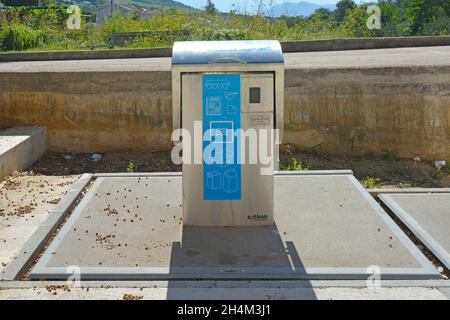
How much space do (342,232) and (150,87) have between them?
15.9ft

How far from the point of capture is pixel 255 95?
546 cm

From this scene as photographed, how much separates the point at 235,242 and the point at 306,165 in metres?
3.64

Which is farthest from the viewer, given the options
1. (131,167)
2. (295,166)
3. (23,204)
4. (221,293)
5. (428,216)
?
(131,167)

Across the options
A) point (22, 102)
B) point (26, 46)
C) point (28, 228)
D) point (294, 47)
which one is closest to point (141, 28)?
point (26, 46)

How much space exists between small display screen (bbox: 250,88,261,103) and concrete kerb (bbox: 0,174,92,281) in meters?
2.07

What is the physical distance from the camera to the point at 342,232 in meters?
5.48

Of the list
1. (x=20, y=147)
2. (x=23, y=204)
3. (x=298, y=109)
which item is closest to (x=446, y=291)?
(x=23, y=204)

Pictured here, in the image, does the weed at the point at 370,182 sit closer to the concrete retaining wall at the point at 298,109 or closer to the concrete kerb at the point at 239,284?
the concrete retaining wall at the point at 298,109

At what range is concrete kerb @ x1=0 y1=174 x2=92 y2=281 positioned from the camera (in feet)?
15.5

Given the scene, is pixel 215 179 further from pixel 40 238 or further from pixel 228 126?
pixel 40 238

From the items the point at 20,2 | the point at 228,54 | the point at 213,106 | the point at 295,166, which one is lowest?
the point at 295,166
